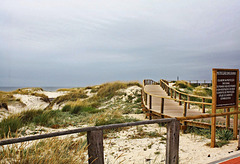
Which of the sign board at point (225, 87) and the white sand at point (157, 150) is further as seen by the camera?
the sign board at point (225, 87)

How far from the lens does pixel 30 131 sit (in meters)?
7.61

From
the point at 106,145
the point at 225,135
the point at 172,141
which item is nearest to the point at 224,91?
the point at 225,135

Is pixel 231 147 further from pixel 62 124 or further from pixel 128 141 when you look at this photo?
pixel 62 124

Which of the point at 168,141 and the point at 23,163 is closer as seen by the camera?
the point at 23,163

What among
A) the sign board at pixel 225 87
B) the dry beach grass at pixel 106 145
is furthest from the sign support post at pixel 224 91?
the dry beach grass at pixel 106 145

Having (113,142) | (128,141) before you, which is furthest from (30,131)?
(128,141)

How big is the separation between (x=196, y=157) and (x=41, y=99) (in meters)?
18.6

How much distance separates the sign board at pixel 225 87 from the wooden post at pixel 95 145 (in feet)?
14.7

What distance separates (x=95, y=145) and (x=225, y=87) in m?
5.06

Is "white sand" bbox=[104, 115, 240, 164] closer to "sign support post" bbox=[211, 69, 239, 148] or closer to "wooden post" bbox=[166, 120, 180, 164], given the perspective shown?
"sign support post" bbox=[211, 69, 239, 148]

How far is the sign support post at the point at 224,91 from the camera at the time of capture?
588 centimetres

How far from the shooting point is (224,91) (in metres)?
6.14

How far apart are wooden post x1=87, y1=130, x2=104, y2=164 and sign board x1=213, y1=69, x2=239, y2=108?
4467 mm

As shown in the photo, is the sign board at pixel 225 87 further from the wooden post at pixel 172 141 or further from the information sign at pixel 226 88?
the wooden post at pixel 172 141
